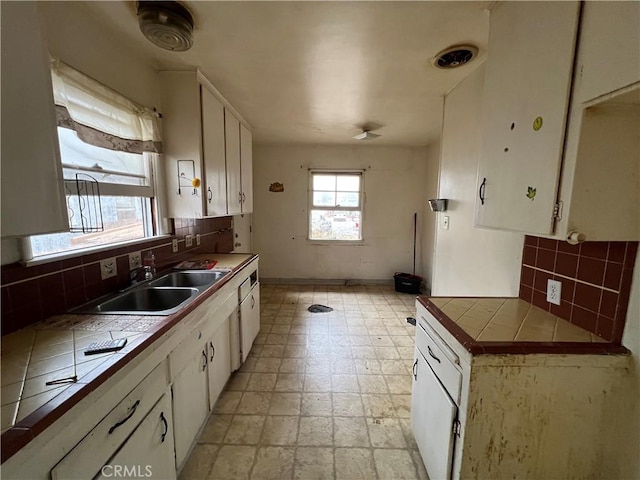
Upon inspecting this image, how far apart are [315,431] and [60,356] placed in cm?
142

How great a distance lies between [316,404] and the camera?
1.87 metres

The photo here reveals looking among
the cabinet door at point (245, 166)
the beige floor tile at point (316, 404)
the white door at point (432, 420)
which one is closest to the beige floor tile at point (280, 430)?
the beige floor tile at point (316, 404)

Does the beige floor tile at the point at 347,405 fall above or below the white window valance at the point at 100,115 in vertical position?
below

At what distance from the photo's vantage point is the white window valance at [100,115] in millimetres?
1234

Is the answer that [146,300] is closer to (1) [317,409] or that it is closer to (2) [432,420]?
(1) [317,409]

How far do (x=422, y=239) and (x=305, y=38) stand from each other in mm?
3703

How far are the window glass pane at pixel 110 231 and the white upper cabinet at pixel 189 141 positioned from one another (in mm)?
244

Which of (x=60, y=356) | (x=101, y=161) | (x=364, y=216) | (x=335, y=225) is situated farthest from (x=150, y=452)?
(x=364, y=216)

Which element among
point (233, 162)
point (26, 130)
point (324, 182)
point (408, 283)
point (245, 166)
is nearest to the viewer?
point (26, 130)

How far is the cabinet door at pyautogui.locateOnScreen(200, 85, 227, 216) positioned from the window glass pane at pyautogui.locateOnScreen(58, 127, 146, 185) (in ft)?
1.55

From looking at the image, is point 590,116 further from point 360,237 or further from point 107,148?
point 360,237

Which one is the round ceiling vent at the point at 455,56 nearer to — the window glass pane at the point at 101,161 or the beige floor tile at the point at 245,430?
the window glass pane at the point at 101,161

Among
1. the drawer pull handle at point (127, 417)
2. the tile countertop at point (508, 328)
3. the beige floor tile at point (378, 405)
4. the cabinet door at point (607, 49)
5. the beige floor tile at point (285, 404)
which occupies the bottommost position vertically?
the beige floor tile at point (378, 405)

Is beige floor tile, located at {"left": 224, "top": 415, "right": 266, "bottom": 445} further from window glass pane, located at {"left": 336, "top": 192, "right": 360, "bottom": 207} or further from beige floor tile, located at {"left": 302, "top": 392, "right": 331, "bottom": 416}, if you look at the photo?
window glass pane, located at {"left": 336, "top": 192, "right": 360, "bottom": 207}
